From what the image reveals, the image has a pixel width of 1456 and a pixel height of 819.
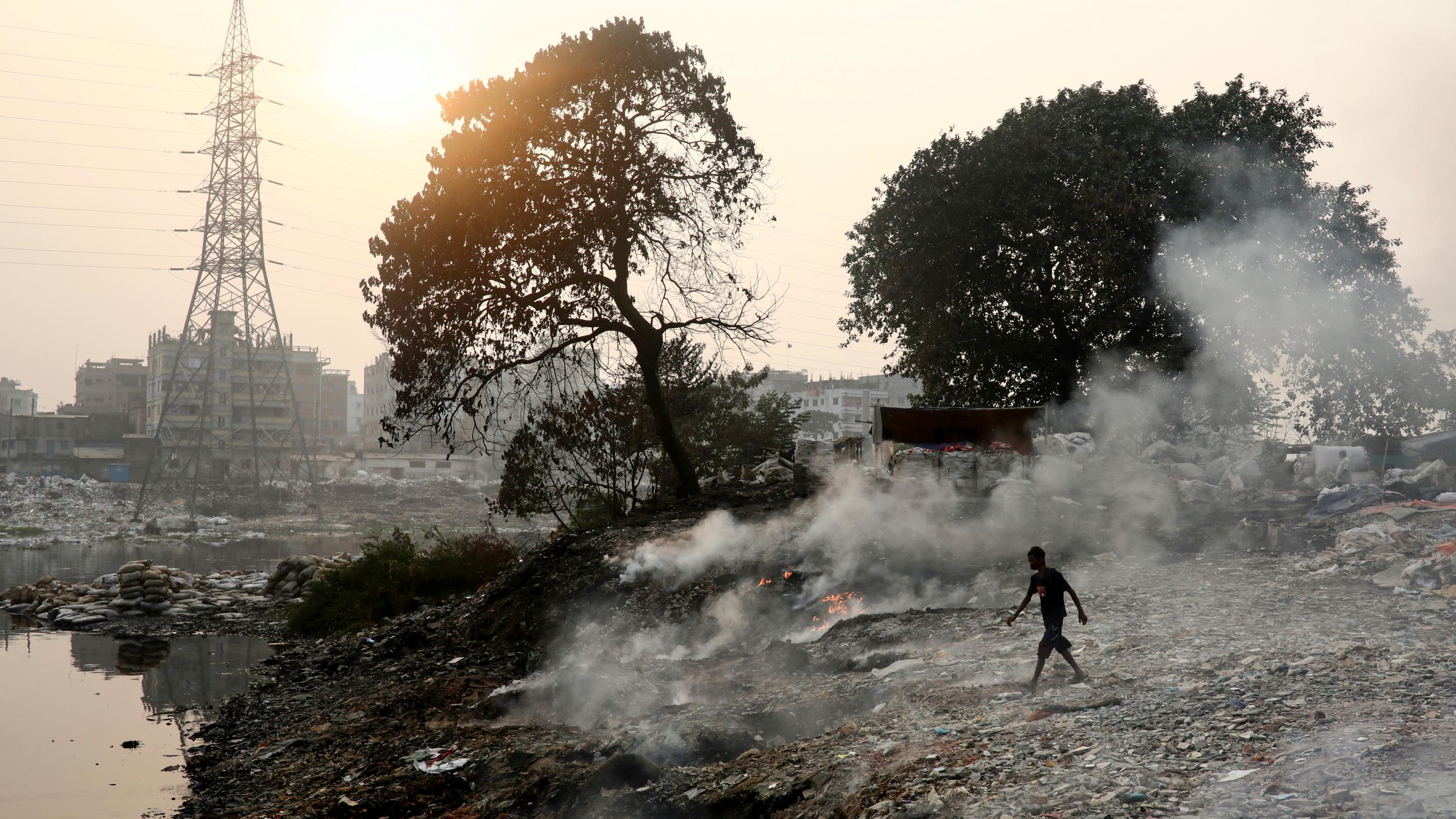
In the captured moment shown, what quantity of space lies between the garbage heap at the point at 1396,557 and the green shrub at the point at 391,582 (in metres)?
14.5

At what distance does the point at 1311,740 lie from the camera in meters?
5.96

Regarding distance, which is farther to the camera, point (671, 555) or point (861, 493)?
point (861, 493)

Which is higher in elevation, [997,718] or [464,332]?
[464,332]

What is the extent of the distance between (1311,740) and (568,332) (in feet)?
46.2

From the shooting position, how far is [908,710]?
26.1ft

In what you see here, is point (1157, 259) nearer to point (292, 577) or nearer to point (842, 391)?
point (292, 577)

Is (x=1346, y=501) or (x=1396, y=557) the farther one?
(x=1346, y=501)

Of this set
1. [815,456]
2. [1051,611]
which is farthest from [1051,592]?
[815,456]

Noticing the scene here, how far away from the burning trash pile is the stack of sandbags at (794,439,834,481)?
1082 centimetres

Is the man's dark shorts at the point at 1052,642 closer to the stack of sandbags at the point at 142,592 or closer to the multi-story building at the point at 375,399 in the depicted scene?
the stack of sandbags at the point at 142,592

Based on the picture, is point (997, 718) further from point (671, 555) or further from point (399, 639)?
point (399, 639)

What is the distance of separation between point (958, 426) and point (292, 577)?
727 inches

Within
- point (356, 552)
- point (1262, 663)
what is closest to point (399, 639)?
point (1262, 663)

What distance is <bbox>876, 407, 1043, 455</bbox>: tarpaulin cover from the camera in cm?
1844
